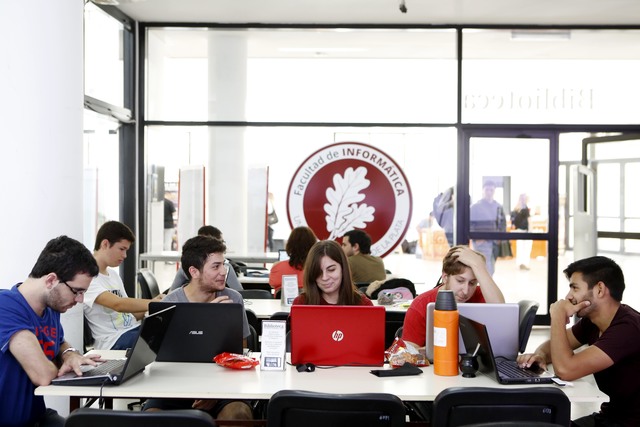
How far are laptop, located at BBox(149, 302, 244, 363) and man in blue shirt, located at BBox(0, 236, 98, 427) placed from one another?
1.34 ft

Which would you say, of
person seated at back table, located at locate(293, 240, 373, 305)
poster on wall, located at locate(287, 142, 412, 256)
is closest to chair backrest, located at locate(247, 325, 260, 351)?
person seated at back table, located at locate(293, 240, 373, 305)

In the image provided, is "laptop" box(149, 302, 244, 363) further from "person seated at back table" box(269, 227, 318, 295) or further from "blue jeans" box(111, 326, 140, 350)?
"person seated at back table" box(269, 227, 318, 295)

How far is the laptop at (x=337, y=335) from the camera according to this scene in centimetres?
331

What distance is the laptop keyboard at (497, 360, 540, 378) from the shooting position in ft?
10.3

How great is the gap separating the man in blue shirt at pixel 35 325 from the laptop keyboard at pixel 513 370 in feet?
5.79

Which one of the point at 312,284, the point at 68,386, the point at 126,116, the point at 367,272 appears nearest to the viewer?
the point at 68,386

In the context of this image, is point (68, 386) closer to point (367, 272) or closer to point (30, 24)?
point (30, 24)

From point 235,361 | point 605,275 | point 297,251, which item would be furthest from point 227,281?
point 605,275

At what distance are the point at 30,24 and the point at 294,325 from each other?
2.25 meters

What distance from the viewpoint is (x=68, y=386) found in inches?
117

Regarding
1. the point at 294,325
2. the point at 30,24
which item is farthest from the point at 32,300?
the point at 30,24

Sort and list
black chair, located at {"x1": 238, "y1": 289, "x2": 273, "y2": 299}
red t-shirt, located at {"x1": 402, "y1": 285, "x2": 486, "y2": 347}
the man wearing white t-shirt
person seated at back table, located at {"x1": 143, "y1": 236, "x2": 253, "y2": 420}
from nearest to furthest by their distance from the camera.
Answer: red t-shirt, located at {"x1": 402, "y1": 285, "x2": 486, "y2": 347} < person seated at back table, located at {"x1": 143, "y1": 236, "x2": 253, "y2": 420} < the man wearing white t-shirt < black chair, located at {"x1": 238, "y1": 289, "x2": 273, "y2": 299}

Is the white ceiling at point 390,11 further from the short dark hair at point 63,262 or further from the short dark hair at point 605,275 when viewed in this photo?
the short dark hair at point 63,262

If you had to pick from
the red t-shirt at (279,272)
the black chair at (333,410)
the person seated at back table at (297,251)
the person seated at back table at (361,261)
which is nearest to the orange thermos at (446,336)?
the black chair at (333,410)
